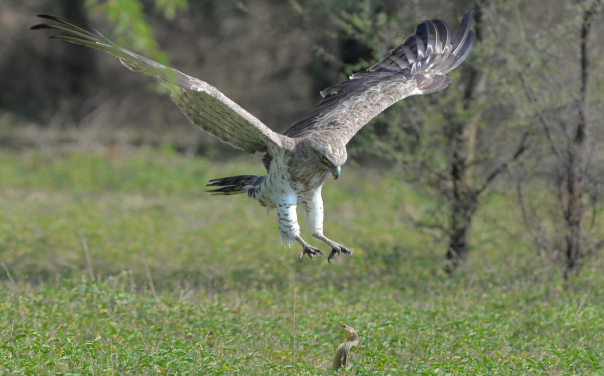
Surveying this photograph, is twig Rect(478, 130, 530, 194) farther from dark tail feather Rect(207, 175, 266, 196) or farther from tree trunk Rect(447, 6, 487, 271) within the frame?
dark tail feather Rect(207, 175, 266, 196)

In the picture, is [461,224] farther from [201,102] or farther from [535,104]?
[201,102]

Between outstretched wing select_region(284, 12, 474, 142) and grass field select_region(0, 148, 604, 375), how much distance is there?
1.72 m

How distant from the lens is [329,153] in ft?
16.7

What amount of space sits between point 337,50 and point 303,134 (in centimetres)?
1137

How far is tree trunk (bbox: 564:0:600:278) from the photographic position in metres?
6.82

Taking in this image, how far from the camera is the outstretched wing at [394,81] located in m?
5.87

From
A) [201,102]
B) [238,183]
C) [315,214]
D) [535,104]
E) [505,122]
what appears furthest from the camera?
[505,122]

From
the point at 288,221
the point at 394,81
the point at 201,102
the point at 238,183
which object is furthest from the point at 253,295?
the point at 394,81

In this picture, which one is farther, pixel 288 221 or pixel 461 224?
pixel 461 224

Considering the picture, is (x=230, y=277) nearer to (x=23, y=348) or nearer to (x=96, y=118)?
(x=23, y=348)

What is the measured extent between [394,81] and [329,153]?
5.50ft

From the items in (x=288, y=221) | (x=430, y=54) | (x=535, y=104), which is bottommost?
(x=288, y=221)

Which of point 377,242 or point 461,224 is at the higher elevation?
point 461,224

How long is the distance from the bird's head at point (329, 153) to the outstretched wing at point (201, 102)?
0.32 metres
